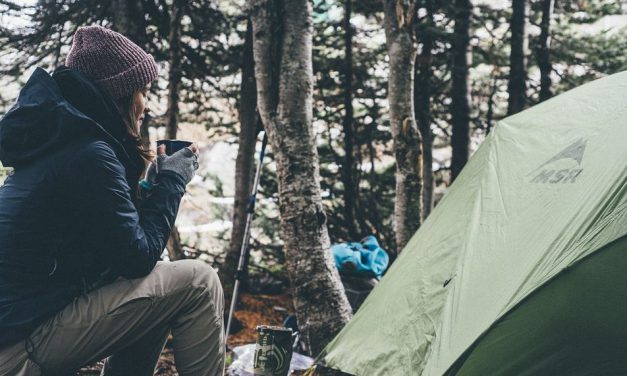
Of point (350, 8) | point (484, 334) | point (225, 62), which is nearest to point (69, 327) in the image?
point (484, 334)

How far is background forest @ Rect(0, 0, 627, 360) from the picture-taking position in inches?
249

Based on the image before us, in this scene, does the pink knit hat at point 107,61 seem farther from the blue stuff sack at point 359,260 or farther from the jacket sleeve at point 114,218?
Result: the blue stuff sack at point 359,260

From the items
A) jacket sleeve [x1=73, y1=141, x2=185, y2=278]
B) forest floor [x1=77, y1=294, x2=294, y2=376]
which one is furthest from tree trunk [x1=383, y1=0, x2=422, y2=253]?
jacket sleeve [x1=73, y1=141, x2=185, y2=278]

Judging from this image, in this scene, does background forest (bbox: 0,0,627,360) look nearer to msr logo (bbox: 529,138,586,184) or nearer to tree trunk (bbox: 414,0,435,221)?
tree trunk (bbox: 414,0,435,221)

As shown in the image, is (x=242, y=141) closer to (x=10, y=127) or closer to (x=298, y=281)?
(x=298, y=281)

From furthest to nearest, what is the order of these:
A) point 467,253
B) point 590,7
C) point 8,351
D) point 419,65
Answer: point 590,7 → point 419,65 → point 467,253 → point 8,351

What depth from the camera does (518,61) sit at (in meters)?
8.75

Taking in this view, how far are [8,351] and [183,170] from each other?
1.02 metres

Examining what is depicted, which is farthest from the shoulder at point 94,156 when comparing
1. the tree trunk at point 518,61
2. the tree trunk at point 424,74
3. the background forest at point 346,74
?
the tree trunk at point 518,61

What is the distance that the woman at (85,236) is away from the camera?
208 cm

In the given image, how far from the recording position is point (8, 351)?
6.71ft

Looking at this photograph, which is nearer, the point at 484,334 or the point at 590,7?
the point at 484,334

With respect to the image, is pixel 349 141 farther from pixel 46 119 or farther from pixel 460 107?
pixel 46 119

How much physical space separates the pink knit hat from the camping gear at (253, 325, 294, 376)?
5.32 ft
